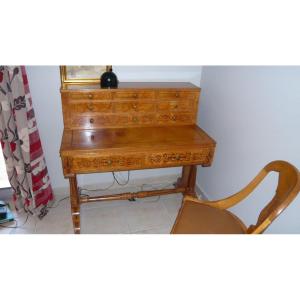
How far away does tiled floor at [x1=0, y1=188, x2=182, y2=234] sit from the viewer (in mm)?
2209

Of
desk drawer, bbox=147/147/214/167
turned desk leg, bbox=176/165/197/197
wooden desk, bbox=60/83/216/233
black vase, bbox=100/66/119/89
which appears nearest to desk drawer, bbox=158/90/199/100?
wooden desk, bbox=60/83/216/233

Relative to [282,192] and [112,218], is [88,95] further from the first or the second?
[282,192]

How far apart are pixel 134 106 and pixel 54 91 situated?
746 mm

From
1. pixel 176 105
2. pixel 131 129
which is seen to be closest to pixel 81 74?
pixel 131 129

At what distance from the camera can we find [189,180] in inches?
96.6

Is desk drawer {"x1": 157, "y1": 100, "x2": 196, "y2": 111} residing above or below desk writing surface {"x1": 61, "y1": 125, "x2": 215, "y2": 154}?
above

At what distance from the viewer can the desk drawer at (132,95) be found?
79.2 inches

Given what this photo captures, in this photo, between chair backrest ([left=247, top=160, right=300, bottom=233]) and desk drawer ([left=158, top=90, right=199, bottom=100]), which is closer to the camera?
chair backrest ([left=247, top=160, right=300, bottom=233])

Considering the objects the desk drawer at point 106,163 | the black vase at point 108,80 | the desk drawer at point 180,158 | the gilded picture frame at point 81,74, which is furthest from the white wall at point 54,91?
the desk drawer at point 180,158

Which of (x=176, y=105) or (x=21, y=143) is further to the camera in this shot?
(x=176, y=105)

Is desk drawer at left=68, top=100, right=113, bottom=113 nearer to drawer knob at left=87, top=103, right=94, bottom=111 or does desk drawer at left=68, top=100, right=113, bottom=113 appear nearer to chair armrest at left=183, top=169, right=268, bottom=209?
drawer knob at left=87, top=103, right=94, bottom=111

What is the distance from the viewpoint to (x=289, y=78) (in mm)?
1453

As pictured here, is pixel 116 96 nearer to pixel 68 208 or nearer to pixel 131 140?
pixel 131 140
